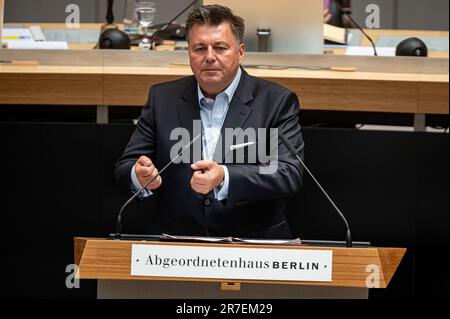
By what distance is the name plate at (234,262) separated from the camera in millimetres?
2148

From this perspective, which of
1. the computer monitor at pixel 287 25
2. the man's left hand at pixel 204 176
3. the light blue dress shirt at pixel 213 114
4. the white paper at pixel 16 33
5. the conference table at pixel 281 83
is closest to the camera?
the man's left hand at pixel 204 176

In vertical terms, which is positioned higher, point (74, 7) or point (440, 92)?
point (74, 7)

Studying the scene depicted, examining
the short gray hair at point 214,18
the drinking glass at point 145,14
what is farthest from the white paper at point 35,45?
the short gray hair at point 214,18

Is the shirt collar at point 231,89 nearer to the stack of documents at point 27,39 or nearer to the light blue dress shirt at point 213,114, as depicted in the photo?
the light blue dress shirt at point 213,114

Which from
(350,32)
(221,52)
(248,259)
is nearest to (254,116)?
(221,52)

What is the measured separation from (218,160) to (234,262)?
65 centimetres

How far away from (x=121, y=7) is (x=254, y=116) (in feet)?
9.00

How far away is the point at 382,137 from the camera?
3443mm

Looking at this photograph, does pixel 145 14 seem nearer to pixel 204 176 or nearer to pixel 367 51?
pixel 367 51

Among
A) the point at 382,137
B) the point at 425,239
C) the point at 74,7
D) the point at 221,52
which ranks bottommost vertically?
the point at 425,239

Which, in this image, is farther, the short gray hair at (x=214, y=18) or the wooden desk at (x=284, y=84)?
the wooden desk at (x=284, y=84)

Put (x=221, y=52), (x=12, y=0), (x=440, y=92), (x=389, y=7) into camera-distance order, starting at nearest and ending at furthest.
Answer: (x=221, y=52) < (x=440, y=92) < (x=12, y=0) < (x=389, y=7)

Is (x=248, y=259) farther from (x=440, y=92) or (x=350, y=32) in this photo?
(x=350, y=32)

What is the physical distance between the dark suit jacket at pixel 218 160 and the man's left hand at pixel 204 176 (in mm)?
289
